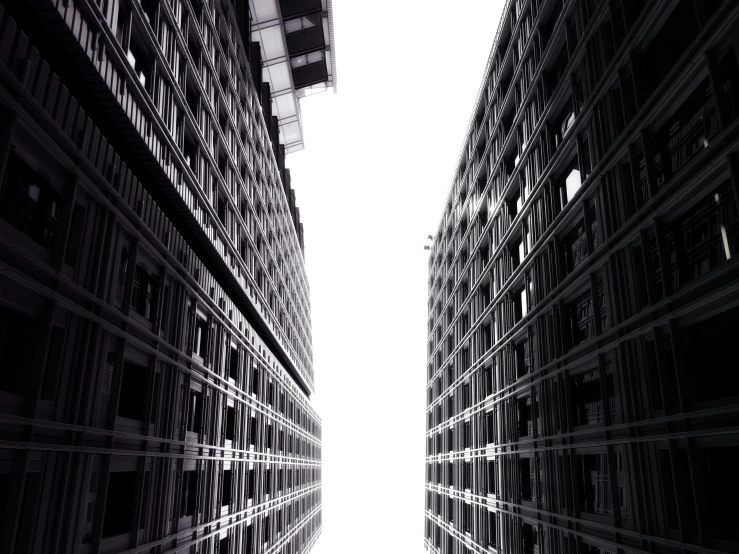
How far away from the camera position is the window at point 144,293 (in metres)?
19.3

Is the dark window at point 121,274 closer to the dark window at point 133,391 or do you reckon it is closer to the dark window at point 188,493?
the dark window at point 133,391

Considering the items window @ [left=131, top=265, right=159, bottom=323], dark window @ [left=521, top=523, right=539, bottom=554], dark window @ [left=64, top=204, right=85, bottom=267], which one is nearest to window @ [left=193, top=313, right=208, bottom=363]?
window @ [left=131, top=265, right=159, bottom=323]

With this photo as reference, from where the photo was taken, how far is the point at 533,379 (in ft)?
88.4

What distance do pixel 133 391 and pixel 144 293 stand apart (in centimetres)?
328

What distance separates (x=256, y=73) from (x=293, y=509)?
1538 inches

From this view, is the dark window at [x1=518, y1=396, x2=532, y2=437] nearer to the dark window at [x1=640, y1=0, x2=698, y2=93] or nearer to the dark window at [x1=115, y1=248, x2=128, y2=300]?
the dark window at [x1=640, y1=0, x2=698, y2=93]

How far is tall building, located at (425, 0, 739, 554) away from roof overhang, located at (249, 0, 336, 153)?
2177cm

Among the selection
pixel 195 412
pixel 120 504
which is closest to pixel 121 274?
pixel 120 504

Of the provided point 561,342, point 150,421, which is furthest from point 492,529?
point 150,421

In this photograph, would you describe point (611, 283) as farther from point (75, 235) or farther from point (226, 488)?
point (226, 488)

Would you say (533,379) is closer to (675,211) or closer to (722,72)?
(675,211)

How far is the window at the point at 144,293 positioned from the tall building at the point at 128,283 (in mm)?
79

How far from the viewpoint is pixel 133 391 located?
1944 centimetres

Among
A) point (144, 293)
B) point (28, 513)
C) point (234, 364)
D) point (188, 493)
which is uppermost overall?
point (144, 293)
